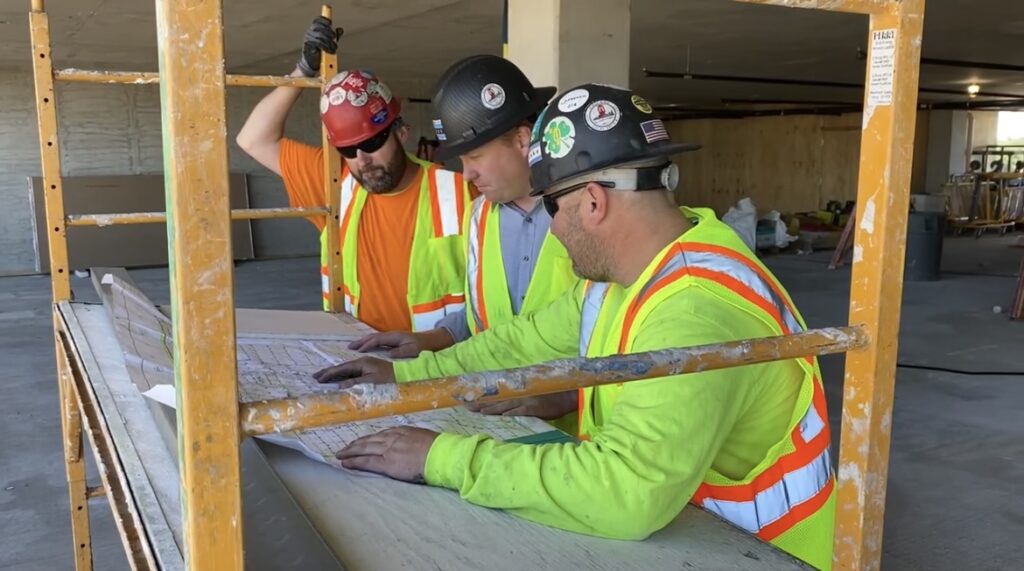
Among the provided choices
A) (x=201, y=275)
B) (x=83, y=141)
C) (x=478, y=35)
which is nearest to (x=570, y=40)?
(x=201, y=275)

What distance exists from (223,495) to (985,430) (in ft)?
16.7

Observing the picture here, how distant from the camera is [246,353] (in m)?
2.16

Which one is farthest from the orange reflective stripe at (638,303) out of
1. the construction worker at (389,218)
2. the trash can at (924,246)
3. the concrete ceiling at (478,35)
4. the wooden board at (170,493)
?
the trash can at (924,246)

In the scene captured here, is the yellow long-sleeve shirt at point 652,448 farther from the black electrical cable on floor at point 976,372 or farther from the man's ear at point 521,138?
the black electrical cable on floor at point 976,372

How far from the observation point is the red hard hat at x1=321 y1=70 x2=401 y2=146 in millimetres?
2574

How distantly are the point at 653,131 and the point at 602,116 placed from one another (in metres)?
0.10

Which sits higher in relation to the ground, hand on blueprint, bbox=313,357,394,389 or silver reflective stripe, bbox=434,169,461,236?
silver reflective stripe, bbox=434,169,461,236

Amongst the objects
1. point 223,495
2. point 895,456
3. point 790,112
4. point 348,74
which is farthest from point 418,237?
point 790,112

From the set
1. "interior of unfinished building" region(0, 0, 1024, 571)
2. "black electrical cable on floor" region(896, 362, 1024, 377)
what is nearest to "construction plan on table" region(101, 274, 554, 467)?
"interior of unfinished building" region(0, 0, 1024, 571)

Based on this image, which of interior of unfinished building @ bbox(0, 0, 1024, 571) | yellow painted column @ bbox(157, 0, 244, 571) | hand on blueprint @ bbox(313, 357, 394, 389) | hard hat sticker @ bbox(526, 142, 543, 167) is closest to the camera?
yellow painted column @ bbox(157, 0, 244, 571)

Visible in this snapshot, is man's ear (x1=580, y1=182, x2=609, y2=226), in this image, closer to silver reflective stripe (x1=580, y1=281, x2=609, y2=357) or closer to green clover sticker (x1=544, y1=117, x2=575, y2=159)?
green clover sticker (x1=544, y1=117, x2=575, y2=159)

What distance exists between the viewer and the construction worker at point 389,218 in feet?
8.83

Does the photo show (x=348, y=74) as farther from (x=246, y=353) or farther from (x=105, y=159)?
(x=105, y=159)

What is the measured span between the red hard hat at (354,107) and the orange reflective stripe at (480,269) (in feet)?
1.55
